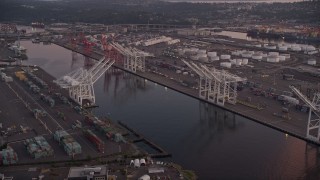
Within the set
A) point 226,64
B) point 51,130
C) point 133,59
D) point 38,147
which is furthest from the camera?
point 226,64

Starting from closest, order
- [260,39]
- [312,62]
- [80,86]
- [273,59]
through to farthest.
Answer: [80,86]
[312,62]
[273,59]
[260,39]

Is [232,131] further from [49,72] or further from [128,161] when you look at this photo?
[49,72]

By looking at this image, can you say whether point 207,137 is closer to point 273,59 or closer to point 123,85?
point 123,85

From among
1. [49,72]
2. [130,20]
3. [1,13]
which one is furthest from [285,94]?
[1,13]

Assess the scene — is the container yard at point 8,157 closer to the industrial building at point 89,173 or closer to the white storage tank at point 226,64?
the industrial building at point 89,173

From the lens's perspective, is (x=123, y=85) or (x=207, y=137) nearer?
(x=207, y=137)

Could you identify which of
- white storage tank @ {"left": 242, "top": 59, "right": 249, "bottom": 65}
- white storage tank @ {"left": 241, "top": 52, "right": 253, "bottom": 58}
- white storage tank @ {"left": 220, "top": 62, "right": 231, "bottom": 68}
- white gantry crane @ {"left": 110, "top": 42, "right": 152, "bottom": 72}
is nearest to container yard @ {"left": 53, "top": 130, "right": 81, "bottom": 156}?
white gantry crane @ {"left": 110, "top": 42, "right": 152, "bottom": 72}

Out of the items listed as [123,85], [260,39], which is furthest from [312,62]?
[260,39]

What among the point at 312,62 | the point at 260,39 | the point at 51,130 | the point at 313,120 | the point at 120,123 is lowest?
the point at 120,123

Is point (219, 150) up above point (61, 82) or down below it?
below
